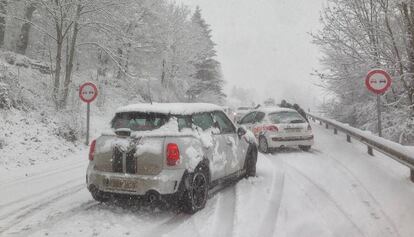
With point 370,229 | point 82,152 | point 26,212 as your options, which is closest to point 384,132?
point 82,152

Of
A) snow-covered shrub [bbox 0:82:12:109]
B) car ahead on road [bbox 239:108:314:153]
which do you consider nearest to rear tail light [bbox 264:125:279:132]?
car ahead on road [bbox 239:108:314:153]

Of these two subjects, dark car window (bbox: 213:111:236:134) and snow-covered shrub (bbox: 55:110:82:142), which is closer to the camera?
dark car window (bbox: 213:111:236:134)

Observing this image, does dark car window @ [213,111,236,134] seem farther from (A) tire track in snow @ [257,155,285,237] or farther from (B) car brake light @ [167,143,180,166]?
(B) car brake light @ [167,143,180,166]

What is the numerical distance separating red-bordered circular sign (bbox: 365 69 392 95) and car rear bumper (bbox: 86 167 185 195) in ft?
25.8

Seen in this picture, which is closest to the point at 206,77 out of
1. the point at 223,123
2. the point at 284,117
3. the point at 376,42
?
the point at 376,42

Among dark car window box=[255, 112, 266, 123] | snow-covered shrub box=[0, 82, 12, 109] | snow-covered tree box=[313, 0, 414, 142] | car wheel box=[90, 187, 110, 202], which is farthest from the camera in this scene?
snow-covered tree box=[313, 0, 414, 142]

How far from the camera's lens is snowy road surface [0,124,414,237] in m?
5.85

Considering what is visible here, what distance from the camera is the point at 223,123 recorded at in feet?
28.6

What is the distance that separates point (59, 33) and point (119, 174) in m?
13.7

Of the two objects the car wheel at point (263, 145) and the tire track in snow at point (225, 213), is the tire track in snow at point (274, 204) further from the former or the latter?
the car wheel at point (263, 145)

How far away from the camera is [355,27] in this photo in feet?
58.2

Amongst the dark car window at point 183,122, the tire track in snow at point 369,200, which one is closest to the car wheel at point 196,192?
the dark car window at point 183,122

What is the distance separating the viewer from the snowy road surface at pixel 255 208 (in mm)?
5852

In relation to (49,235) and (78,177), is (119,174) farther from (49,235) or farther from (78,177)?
(78,177)
